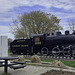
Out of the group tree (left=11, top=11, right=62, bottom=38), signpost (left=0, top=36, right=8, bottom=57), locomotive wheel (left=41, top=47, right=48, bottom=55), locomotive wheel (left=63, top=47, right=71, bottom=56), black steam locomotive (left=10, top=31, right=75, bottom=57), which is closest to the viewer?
signpost (left=0, top=36, right=8, bottom=57)

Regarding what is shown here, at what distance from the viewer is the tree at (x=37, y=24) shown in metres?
36.2

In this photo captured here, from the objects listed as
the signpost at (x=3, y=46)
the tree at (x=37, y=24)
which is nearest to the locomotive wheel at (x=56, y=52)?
the signpost at (x=3, y=46)

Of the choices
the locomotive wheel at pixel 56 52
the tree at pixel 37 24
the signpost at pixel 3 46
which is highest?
the tree at pixel 37 24

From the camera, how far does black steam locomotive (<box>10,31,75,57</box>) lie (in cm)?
1755

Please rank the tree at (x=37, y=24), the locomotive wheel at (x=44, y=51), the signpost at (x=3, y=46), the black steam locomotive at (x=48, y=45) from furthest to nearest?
the tree at (x=37, y=24), the locomotive wheel at (x=44, y=51), the black steam locomotive at (x=48, y=45), the signpost at (x=3, y=46)

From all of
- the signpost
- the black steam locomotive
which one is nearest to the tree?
the black steam locomotive

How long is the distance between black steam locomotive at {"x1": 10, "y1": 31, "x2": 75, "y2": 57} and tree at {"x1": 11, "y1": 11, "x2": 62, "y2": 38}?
14509 millimetres

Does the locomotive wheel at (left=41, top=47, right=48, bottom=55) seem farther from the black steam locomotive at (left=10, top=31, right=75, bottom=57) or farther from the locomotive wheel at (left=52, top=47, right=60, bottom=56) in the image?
the locomotive wheel at (left=52, top=47, right=60, bottom=56)

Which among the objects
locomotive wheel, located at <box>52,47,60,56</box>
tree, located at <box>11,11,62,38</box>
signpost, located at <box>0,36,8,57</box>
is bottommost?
locomotive wheel, located at <box>52,47,60,56</box>

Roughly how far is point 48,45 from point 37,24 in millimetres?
17545

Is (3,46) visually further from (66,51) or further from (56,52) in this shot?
(56,52)

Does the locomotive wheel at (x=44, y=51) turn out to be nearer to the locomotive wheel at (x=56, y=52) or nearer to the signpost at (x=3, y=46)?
the locomotive wheel at (x=56, y=52)

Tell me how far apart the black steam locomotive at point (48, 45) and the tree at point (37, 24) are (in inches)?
571

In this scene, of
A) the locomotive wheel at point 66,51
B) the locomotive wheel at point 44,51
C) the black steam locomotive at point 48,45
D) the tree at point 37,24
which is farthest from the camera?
the tree at point 37,24
